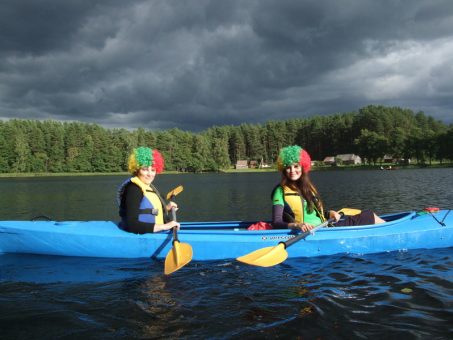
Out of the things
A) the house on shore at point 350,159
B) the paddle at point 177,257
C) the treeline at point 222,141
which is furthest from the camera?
the house on shore at point 350,159

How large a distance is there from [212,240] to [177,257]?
1154 millimetres

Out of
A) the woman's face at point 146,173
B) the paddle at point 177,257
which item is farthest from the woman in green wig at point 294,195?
the woman's face at point 146,173

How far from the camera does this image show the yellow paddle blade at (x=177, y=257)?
20.1 ft

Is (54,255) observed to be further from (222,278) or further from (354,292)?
(354,292)

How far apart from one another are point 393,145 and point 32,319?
324 ft

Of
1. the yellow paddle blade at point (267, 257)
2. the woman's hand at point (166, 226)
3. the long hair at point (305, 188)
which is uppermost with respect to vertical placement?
the long hair at point (305, 188)

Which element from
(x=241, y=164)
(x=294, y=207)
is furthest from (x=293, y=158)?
(x=241, y=164)

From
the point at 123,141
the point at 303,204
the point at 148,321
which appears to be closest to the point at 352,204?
the point at 303,204

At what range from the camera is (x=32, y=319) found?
4.88 m

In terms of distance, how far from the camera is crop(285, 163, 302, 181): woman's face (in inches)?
284

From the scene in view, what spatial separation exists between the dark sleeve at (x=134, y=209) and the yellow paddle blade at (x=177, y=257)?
92 cm

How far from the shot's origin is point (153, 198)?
24.2 ft

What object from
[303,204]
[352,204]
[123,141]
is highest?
[123,141]

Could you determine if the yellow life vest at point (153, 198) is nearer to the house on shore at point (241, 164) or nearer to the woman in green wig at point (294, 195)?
the woman in green wig at point (294, 195)
